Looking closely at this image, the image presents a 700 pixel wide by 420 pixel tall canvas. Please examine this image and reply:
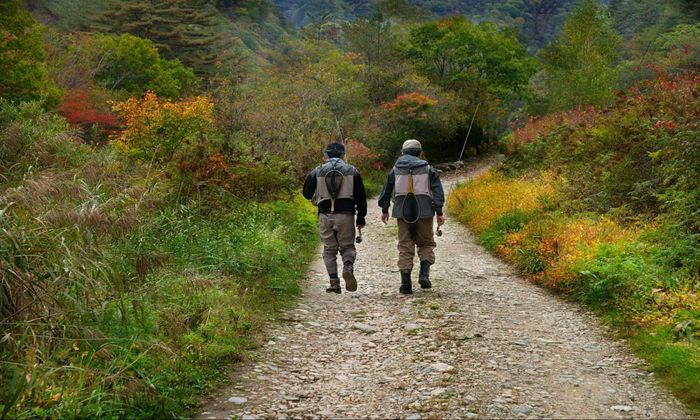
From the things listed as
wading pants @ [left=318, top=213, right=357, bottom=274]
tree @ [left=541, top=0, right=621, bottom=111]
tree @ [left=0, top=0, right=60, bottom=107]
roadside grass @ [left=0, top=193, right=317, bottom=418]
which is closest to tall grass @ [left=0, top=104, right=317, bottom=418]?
roadside grass @ [left=0, top=193, right=317, bottom=418]

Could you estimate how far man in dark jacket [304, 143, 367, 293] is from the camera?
27.0 feet

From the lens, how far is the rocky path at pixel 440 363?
180 inches

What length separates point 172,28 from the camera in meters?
39.9

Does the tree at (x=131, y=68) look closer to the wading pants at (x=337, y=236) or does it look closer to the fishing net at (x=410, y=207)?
the wading pants at (x=337, y=236)

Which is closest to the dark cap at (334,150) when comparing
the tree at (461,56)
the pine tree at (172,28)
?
the tree at (461,56)

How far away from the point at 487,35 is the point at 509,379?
36.0 m

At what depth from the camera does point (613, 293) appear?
7570 mm

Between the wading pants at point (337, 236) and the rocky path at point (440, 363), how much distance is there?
0.53 metres

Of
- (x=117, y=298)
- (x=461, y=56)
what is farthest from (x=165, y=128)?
(x=461, y=56)

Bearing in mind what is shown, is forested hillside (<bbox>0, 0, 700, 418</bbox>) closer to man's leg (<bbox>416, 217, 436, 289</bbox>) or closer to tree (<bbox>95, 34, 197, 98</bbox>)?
tree (<bbox>95, 34, 197, 98</bbox>)

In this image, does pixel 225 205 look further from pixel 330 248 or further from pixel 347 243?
pixel 347 243

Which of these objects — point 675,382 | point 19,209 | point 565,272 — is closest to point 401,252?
point 565,272

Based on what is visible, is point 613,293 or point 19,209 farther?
point 613,293

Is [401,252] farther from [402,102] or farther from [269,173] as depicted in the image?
[402,102]
